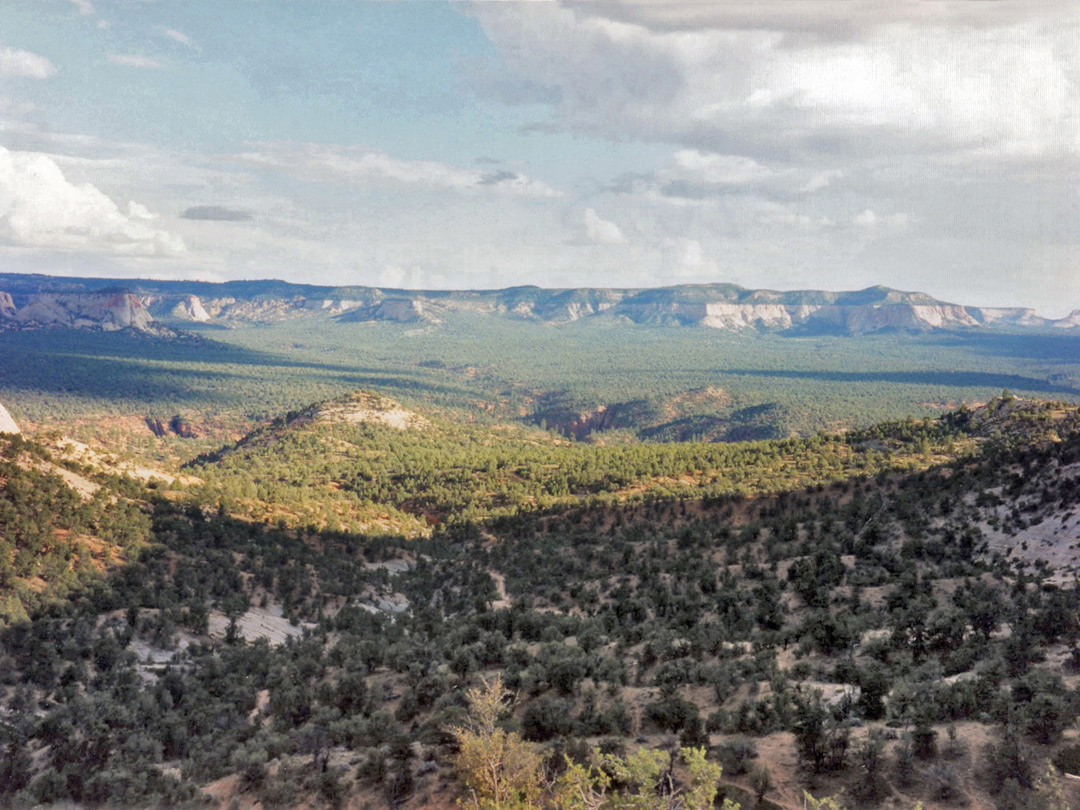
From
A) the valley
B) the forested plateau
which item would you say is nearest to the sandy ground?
the valley

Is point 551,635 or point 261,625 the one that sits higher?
point 551,635

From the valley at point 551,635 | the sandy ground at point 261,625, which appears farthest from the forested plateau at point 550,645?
the sandy ground at point 261,625

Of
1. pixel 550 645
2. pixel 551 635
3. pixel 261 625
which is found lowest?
pixel 261 625

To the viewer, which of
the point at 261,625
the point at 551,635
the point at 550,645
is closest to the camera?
the point at 550,645

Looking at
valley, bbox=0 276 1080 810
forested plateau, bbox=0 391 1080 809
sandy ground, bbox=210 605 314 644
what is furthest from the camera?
sandy ground, bbox=210 605 314 644

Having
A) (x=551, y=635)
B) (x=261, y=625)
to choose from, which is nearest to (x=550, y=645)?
(x=551, y=635)

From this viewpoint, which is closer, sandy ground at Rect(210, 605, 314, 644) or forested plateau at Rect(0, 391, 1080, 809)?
forested plateau at Rect(0, 391, 1080, 809)

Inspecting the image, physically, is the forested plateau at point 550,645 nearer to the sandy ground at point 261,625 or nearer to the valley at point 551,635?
the valley at point 551,635

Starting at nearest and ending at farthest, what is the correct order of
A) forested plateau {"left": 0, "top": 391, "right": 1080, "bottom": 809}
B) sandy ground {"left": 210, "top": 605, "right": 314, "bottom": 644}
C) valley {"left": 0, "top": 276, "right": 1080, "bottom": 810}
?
forested plateau {"left": 0, "top": 391, "right": 1080, "bottom": 809} → valley {"left": 0, "top": 276, "right": 1080, "bottom": 810} → sandy ground {"left": 210, "top": 605, "right": 314, "bottom": 644}

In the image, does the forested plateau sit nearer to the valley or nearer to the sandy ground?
the valley

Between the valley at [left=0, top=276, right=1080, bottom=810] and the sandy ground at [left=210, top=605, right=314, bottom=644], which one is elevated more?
the valley at [left=0, top=276, right=1080, bottom=810]

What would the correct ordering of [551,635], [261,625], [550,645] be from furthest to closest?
[261,625] < [551,635] < [550,645]

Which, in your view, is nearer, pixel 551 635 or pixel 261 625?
pixel 551 635

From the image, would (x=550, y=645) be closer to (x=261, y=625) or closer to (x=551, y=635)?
(x=551, y=635)
